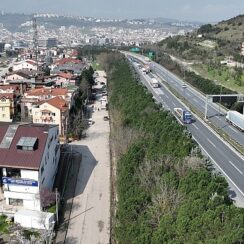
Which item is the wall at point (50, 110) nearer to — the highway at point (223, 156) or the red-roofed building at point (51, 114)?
the red-roofed building at point (51, 114)

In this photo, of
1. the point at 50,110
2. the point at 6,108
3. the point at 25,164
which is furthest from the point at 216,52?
the point at 25,164

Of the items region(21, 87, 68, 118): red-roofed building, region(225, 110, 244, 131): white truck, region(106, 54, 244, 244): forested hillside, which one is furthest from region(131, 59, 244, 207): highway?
region(21, 87, 68, 118): red-roofed building

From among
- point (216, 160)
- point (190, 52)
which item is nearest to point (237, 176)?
point (216, 160)

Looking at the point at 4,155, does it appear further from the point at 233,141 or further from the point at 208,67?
the point at 208,67

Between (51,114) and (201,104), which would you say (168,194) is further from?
(201,104)

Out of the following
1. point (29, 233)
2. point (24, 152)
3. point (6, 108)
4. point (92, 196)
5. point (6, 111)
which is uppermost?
point (24, 152)

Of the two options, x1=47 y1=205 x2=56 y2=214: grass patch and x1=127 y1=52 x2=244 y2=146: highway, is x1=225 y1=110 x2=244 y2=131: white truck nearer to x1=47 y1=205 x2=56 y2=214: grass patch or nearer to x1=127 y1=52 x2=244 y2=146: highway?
x1=127 y1=52 x2=244 y2=146: highway

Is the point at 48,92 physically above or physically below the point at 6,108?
above
